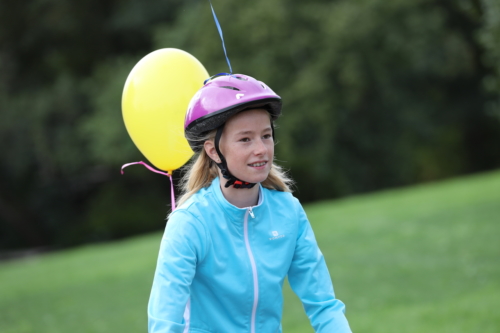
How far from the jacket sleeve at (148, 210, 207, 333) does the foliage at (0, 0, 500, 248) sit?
775 inches

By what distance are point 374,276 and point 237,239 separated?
7.13m

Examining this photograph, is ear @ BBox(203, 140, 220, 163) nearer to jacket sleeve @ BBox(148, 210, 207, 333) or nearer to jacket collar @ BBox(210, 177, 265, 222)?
jacket collar @ BBox(210, 177, 265, 222)

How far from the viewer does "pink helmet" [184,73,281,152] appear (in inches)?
106

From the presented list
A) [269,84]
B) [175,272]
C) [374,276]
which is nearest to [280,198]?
[175,272]

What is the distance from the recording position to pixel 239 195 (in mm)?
2844

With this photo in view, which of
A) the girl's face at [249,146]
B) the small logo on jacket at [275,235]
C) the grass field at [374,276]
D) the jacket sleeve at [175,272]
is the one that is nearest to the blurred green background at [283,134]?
the grass field at [374,276]

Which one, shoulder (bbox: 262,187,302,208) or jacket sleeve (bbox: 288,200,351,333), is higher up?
shoulder (bbox: 262,187,302,208)

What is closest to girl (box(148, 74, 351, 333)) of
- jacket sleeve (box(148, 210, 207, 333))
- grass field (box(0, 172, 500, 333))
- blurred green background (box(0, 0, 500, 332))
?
jacket sleeve (box(148, 210, 207, 333))

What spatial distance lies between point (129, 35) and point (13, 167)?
7.54 m

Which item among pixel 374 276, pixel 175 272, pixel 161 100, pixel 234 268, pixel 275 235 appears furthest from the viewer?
pixel 374 276

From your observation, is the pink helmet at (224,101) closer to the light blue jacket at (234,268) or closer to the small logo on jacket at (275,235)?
the light blue jacket at (234,268)

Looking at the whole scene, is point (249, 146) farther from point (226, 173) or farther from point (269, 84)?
point (269, 84)

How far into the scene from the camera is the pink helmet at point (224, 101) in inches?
106

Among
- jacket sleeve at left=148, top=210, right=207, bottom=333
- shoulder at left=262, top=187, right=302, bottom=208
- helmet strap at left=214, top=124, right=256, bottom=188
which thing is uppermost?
helmet strap at left=214, top=124, right=256, bottom=188
